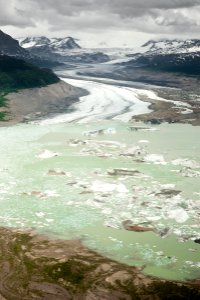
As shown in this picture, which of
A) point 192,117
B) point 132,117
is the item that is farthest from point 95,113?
point 192,117

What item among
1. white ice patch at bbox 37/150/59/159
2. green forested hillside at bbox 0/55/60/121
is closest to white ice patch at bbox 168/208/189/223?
white ice patch at bbox 37/150/59/159

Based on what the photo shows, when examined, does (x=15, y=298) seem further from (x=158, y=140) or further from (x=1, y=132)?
(x=1, y=132)

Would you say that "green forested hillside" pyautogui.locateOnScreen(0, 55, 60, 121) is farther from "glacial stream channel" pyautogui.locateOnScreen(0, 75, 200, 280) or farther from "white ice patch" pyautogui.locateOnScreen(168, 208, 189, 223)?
"white ice patch" pyautogui.locateOnScreen(168, 208, 189, 223)

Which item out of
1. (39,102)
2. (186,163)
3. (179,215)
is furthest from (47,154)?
(39,102)

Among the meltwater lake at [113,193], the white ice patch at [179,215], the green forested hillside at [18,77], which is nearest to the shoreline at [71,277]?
the meltwater lake at [113,193]

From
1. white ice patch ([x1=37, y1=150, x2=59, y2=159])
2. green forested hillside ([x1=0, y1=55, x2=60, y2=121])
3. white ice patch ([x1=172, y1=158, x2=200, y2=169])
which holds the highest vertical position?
green forested hillside ([x1=0, y1=55, x2=60, y2=121])

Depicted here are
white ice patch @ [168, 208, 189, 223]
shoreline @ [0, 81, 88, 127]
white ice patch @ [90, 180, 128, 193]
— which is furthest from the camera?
shoreline @ [0, 81, 88, 127]
